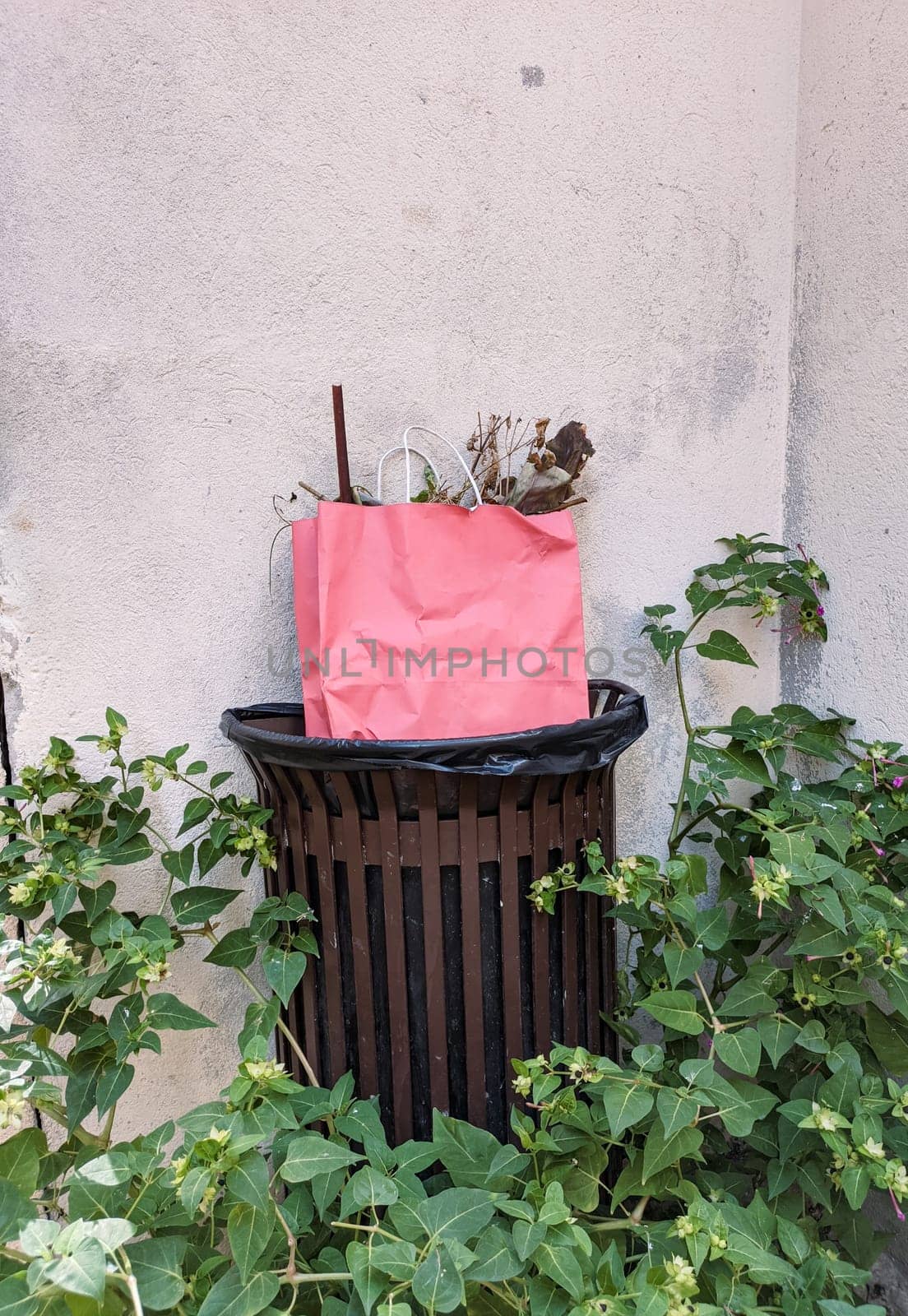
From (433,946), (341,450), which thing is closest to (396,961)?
(433,946)

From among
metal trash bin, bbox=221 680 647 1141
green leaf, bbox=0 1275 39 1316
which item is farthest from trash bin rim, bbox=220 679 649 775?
green leaf, bbox=0 1275 39 1316

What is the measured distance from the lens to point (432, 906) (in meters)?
1.19

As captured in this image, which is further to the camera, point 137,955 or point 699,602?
point 699,602

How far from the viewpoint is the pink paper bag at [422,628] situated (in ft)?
4.11

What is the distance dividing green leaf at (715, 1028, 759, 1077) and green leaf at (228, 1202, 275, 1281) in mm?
602

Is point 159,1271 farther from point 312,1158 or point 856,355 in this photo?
point 856,355

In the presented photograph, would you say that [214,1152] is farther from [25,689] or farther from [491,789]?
[25,689]

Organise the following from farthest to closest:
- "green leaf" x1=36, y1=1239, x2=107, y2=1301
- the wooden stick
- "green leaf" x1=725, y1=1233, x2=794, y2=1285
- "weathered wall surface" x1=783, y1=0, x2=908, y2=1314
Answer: "weathered wall surface" x1=783, y1=0, x2=908, y2=1314
the wooden stick
"green leaf" x1=725, y1=1233, x2=794, y2=1285
"green leaf" x1=36, y1=1239, x2=107, y2=1301

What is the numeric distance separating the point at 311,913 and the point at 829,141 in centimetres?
191

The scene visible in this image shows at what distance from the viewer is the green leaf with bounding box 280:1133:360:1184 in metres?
0.86

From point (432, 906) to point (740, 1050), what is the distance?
478 millimetres

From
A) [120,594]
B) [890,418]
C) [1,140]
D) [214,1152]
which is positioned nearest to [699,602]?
[890,418]

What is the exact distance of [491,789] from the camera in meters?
1.19

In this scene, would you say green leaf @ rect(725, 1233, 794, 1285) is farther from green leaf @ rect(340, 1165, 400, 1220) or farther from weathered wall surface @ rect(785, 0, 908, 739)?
weathered wall surface @ rect(785, 0, 908, 739)
